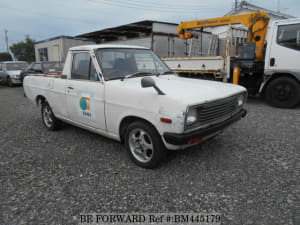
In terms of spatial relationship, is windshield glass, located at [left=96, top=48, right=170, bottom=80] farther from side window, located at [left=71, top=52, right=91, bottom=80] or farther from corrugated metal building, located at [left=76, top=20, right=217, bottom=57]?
corrugated metal building, located at [left=76, top=20, right=217, bottom=57]

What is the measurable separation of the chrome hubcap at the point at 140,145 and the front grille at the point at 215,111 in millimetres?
709

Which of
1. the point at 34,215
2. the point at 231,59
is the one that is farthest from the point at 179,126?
the point at 231,59

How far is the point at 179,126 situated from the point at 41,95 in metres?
3.66

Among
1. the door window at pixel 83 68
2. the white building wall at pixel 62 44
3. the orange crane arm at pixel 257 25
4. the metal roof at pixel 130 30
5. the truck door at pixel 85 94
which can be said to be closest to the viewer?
the truck door at pixel 85 94

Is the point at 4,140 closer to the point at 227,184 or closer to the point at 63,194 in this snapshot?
the point at 63,194

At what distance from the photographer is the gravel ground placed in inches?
94.2

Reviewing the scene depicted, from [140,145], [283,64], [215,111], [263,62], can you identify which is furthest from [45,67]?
[215,111]

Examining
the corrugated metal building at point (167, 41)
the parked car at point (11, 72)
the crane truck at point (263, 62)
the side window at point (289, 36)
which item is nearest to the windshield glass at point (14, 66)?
the parked car at point (11, 72)

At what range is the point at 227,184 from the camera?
281 centimetres

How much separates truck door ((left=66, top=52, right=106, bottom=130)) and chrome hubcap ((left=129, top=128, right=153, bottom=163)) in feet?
1.92

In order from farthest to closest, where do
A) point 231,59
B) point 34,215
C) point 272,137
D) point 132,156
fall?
point 231,59
point 272,137
point 132,156
point 34,215

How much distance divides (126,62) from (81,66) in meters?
0.80

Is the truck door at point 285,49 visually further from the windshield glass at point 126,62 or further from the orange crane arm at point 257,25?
the windshield glass at point 126,62

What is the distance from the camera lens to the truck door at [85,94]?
347 cm
